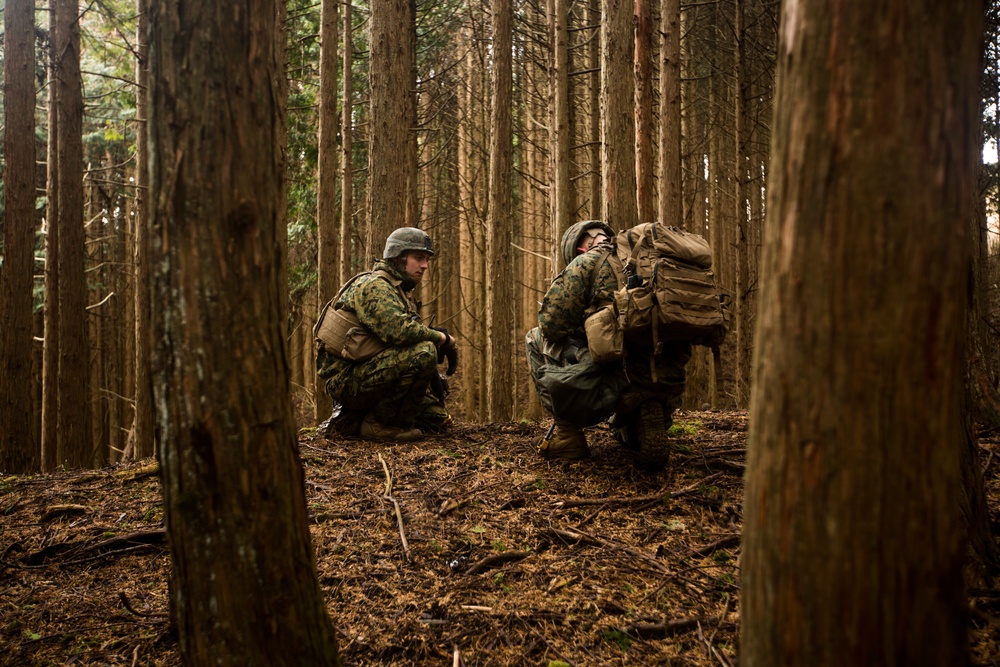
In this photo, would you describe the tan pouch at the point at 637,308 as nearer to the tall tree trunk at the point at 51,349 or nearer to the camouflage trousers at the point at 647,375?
the camouflage trousers at the point at 647,375

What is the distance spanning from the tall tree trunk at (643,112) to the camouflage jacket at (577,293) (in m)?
2.42

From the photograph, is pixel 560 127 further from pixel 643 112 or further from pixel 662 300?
pixel 662 300

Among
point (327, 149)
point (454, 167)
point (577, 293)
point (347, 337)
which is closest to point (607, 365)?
point (577, 293)

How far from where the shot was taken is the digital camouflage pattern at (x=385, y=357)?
20.2 feet

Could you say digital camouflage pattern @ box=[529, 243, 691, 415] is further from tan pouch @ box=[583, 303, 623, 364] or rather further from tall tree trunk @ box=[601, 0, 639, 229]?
tall tree trunk @ box=[601, 0, 639, 229]

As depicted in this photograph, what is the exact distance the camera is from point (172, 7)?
1.96m

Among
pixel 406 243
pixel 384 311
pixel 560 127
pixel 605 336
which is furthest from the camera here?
pixel 560 127

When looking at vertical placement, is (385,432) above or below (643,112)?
below

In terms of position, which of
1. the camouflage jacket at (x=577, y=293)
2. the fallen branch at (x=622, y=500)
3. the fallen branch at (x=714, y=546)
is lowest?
the fallen branch at (x=714, y=546)

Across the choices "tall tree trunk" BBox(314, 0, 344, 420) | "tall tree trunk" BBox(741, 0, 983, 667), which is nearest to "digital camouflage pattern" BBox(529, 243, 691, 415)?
"tall tree trunk" BBox(741, 0, 983, 667)

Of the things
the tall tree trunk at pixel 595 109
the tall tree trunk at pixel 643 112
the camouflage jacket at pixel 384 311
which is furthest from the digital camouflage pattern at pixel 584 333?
the tall tree trunk at pixel 595 109

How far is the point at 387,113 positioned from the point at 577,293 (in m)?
4.20

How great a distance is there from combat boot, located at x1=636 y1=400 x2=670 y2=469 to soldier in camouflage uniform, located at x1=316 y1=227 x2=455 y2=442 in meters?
2.29

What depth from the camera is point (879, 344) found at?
149 cm
